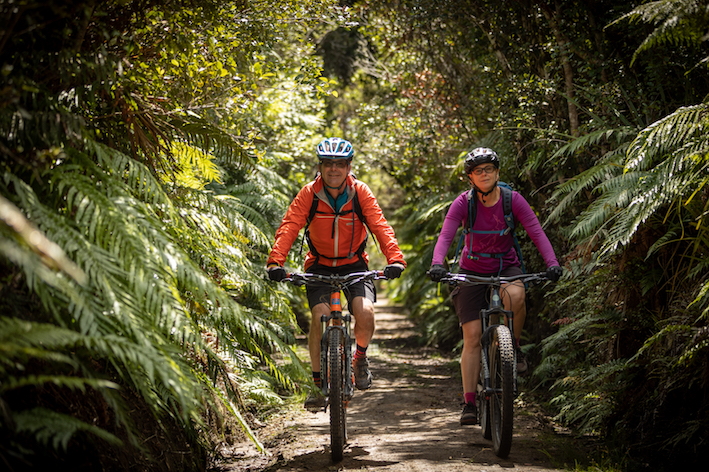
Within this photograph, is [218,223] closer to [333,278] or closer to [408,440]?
[333,278]

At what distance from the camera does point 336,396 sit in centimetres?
436

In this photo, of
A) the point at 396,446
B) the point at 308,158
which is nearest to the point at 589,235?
the point at 396,446

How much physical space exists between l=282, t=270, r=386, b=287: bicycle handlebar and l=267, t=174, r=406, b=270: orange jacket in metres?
0.27

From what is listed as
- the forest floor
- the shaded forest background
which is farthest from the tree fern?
the forest floor

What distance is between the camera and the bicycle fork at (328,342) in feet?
15.0

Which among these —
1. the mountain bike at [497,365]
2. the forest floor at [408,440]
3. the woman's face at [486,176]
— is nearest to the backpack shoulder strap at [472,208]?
the woman's face at [486,176]

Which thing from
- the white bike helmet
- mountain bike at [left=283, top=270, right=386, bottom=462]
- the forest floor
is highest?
the white bike helmet

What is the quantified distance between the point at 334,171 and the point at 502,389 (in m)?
2.17

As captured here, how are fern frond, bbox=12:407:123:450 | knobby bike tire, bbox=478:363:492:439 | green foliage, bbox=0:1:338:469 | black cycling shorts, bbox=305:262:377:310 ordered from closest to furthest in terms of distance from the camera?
fern frond, bbox=12:407:123:450, green foliage, bbox=0:1:338:469, knobby bike tire, bbox=478:363:492:439, black cycling shorts, bbox=305:262:377:310

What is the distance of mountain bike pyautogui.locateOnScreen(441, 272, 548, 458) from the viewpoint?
418 cm

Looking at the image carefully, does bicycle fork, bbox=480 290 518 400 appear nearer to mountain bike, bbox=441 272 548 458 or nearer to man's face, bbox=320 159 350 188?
mountain bike, bbox=441 272 548 458

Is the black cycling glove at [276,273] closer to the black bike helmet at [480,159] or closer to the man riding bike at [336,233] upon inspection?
the man riding bike at [336,233]

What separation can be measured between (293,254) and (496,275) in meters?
3.97

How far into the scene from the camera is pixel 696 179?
3871mm
